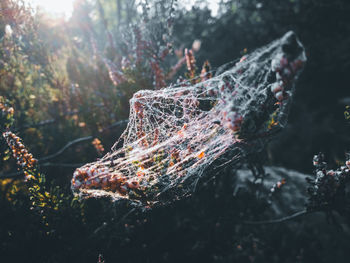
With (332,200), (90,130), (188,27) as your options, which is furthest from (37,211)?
(188,27)

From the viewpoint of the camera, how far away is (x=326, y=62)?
5.27 m

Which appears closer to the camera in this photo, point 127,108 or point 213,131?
point 213,131

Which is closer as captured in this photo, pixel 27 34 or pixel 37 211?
pixel 37 211

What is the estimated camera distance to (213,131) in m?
1.78

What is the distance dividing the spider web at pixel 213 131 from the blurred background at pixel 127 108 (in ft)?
2.14

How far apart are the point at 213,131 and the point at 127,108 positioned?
1517 millimetres

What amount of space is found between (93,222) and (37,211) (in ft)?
1.74

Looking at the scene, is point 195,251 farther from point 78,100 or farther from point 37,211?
point 78,100

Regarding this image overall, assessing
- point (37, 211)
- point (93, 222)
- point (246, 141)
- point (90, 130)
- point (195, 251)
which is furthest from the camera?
point (90, 130)

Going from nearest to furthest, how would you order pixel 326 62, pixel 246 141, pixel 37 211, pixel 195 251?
pixel 246 141 → pixel 37 211 → pixel 195 251 → pixel 326 62

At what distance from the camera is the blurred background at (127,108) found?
2.17 m

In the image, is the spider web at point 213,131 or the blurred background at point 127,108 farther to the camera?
the blurred background at point 127,108

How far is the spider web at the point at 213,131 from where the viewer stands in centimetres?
125

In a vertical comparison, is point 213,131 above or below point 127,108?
below
